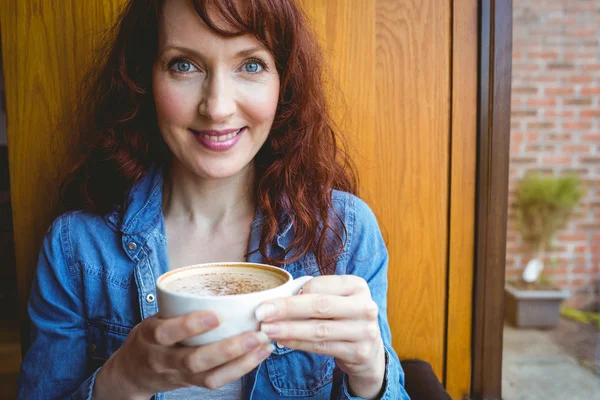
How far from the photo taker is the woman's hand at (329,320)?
1.99 feet

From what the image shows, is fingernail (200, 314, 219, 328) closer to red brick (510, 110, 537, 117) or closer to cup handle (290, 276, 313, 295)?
cup handle (290, 276, 313, 295)

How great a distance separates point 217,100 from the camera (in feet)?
3.08

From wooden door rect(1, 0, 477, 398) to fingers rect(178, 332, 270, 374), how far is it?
0.87 meters

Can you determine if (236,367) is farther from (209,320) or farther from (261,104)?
(261,104)

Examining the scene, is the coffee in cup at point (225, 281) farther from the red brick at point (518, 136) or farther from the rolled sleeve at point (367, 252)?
the red brick at point (518, 136)

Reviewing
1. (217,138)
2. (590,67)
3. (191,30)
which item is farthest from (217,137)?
(590,67)

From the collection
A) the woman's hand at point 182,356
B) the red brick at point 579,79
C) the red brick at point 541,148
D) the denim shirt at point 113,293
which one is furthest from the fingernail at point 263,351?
the red brick at point 579,79

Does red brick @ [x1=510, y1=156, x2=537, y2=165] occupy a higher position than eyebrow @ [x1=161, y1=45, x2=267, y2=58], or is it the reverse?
eyebrow @ [x1=161, y1=45, x2=267, y2=58]

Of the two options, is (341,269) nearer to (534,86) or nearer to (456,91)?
(456,91)

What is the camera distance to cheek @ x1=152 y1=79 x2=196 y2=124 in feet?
3.19

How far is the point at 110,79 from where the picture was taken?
Answer: 1.18 meters

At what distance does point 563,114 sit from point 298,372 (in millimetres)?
3480

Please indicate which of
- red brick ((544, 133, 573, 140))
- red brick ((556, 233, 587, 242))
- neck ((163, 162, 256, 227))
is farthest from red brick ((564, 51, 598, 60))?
neck ((163, 162, 256, 227))

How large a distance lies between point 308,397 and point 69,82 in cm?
106
